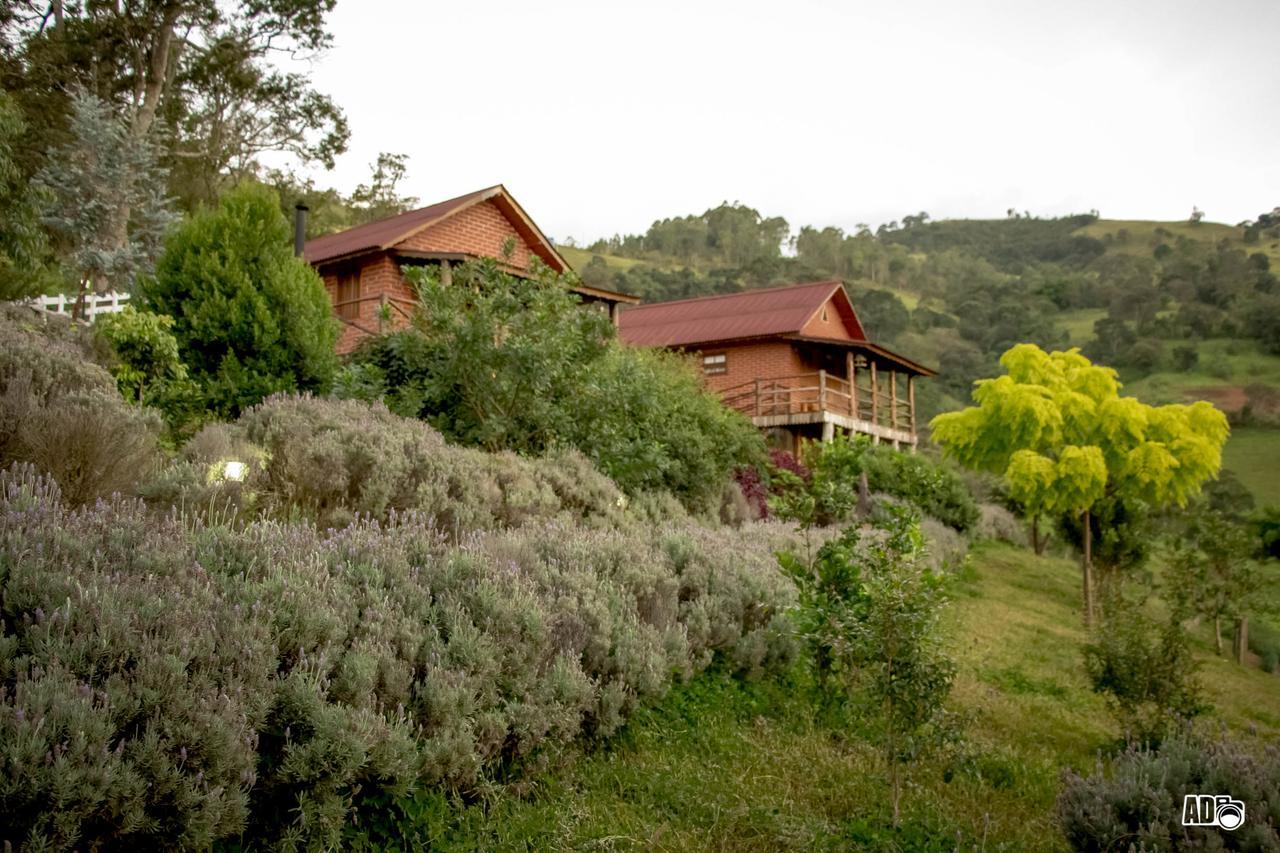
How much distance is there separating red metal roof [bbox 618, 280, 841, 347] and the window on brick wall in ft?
32.4

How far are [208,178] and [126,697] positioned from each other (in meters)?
35.3

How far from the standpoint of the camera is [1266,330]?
217ft

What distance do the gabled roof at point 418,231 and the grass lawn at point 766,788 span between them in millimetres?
17089

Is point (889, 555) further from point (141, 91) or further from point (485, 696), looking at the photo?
point (141, 91)

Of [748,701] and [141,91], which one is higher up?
[141,91]

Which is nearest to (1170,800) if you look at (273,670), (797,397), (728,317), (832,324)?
(273,670)

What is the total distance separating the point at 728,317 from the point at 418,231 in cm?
1401

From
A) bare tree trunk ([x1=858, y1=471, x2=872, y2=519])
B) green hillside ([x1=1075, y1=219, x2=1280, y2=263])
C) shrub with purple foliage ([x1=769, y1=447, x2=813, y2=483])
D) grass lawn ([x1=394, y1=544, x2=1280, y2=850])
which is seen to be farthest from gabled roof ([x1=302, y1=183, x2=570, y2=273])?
green hillside ([x1=1075, y1=219, x2=1280, y2=263])

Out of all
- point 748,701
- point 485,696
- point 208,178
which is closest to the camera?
point 485,696

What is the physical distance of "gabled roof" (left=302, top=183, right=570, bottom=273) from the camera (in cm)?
2238

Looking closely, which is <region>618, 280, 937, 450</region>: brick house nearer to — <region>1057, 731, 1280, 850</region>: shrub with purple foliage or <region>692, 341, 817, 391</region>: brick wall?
<region>692, 341, 817, 391</region>: brick wall

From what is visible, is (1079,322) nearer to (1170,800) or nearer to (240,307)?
(240,307)

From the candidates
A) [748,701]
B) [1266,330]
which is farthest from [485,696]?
[1266,330]

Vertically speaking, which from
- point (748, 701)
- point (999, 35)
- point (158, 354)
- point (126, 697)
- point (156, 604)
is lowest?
point (748, 701)
